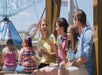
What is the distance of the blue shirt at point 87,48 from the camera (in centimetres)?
383

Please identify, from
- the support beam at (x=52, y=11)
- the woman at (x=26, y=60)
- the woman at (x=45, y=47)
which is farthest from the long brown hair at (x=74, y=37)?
the support beam at (x=52, y=11)

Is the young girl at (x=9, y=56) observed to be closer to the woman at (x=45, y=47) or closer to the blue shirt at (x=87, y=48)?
the woman at (x=45, y=47)

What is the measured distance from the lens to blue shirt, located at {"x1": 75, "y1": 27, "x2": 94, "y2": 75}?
383 cm

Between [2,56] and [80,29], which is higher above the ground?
[80,29]

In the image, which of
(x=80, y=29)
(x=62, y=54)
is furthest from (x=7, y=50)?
(x=80, y=29)

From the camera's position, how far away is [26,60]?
5.69 m

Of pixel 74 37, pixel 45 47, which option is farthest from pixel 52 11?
pixel 74 37

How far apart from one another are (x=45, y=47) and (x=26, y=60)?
0.64 meters

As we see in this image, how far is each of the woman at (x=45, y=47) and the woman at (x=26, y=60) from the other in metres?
0.44

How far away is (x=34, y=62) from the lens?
5.64 meters

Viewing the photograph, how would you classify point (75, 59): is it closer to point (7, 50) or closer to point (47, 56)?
point (47, 56)

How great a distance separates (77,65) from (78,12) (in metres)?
0.65
